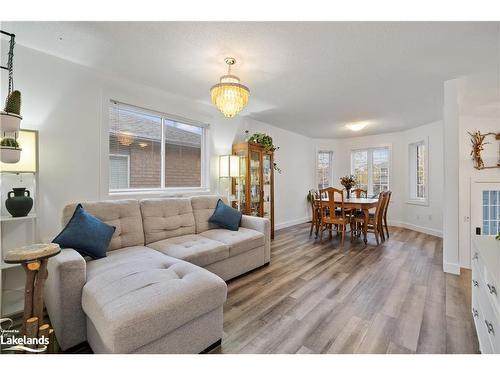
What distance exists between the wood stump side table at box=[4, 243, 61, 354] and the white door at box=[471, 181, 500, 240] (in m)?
4.38

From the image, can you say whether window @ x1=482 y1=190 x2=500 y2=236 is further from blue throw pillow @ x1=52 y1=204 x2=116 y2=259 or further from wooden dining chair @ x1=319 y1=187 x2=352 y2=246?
blue throw pillow @ x1=52 y1=204 x2=116 y2=259

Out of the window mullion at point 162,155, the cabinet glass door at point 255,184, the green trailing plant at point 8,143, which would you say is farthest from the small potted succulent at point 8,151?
the cabinet glass door at point 255,184

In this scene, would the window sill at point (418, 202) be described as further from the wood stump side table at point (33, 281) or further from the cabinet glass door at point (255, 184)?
the wood stump side table at point (33, 281)

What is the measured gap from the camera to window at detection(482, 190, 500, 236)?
9.37 ft

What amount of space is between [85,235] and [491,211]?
4.68 meters

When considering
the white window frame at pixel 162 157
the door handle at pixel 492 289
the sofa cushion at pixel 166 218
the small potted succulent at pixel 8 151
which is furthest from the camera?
the white window frame at pixel 162 157

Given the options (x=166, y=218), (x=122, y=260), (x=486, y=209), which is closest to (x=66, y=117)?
(x=166, y=218)

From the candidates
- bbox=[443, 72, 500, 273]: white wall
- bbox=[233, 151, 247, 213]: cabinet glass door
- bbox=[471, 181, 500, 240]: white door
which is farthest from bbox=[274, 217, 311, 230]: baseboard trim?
bbox=[471, 181, 500, 240]: white door

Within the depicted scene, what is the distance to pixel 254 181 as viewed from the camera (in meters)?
4.14

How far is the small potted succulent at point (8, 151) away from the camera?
1.53m

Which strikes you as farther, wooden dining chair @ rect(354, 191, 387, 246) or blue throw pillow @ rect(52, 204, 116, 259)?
wooden dining chair @ rect(354, 191, 387, 246)

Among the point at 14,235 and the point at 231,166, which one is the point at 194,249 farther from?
the point at 231,166

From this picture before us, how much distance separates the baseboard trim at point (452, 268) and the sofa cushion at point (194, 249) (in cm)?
281
